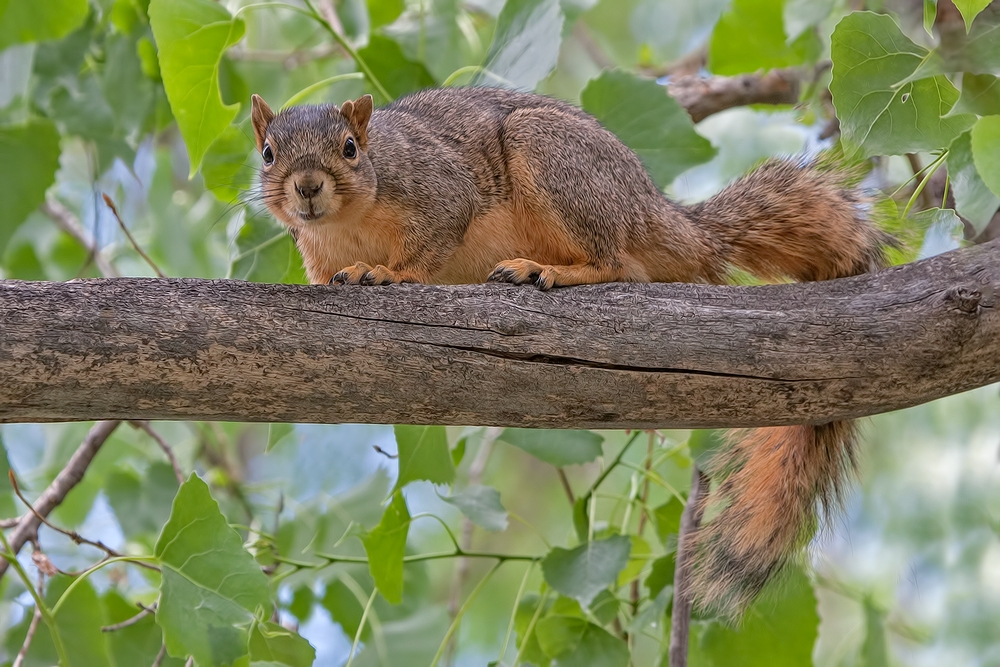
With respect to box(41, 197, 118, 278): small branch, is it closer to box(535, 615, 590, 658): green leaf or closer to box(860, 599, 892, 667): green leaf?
box(535, 615, 590, 658): green leaf

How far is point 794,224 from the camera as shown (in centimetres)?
178

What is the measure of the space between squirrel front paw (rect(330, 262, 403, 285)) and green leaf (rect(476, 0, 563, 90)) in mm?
513

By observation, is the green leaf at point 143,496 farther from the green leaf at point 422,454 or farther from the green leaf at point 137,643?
the green leaf at point 422,454

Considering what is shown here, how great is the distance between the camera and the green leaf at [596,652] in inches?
66.2

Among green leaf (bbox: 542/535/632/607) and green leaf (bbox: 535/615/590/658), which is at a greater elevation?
green leaf (bbox: 542/535/632/607)

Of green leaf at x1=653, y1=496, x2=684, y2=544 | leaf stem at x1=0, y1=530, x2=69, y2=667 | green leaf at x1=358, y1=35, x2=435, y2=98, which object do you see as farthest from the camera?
green leaf at x1=358, y1=35, x2=435, y2=98

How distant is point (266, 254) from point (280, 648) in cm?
83

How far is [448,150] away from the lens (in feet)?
6.24

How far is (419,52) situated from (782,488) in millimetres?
1345

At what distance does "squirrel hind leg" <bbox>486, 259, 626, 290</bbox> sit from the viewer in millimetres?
1590

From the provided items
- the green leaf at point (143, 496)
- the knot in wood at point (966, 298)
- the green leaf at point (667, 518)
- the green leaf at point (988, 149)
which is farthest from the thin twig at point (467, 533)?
the green leaf at point (988, 149)

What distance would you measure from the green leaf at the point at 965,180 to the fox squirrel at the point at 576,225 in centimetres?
28

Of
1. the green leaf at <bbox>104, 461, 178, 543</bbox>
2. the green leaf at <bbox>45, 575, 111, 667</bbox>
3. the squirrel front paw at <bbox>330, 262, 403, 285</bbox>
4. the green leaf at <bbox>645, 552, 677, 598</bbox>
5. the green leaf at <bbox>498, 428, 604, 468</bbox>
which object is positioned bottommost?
the green leaf at <bbox>45, 575, 111, 667</bbox>

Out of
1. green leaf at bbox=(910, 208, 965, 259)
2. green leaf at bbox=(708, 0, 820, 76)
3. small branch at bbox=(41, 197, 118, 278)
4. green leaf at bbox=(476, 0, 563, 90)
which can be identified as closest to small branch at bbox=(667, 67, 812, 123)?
green leaf at bbox=(708, 0, 820, 76)
